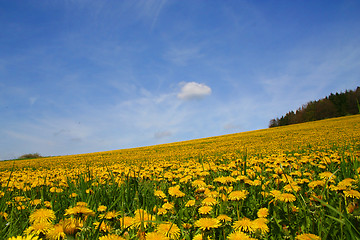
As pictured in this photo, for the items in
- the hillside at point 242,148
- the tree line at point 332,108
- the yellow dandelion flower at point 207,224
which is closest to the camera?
the yellow dandelion flower at point 207,224

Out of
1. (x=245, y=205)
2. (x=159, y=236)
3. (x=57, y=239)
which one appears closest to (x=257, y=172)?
(x=245, y=205)

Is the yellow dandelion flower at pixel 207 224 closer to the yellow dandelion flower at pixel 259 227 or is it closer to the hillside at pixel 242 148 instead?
the yellow dandelion flower at pixel 259 227

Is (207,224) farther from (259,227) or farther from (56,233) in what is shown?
(56,233)

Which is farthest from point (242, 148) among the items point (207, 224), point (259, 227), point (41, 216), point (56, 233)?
point (56, 233)

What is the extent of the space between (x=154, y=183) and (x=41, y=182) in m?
2.10

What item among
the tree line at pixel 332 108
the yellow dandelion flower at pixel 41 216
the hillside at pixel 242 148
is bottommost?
the yellow dandelion flower at pixel 41 216

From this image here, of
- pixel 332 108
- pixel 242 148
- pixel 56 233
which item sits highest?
pixel 332 108

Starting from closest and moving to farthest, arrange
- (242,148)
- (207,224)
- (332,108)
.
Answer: (207,224) → (242,148) → (332,108)

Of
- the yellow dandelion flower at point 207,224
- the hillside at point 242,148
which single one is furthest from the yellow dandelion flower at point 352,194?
the hillside at point 242,148

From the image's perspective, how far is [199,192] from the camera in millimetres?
Answer: 2615

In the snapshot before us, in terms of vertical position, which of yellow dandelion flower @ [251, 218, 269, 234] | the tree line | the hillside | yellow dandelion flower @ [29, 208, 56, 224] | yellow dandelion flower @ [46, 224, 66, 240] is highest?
the tree line

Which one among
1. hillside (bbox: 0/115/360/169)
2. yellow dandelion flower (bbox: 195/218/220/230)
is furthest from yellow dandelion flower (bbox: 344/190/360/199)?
hillside (bbox: 0/115/360/169)

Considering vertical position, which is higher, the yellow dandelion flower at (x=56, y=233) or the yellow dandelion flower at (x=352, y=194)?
the yellow dandelion flower at (x=56, y=233)

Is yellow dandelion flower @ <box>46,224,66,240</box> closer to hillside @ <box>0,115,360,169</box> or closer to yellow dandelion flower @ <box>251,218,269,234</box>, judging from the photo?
yellow dandelion flower @ <box>251,218,269,234</box>
